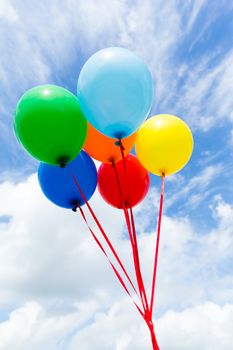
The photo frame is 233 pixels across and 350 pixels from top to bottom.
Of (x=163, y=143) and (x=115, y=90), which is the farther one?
(x=163, y=143)

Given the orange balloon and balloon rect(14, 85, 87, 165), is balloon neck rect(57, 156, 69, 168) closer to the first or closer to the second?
balloon rect(14, 85, 87, 165)

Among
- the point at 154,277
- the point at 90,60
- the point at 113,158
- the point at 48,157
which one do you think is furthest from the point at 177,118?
the point at 154,277

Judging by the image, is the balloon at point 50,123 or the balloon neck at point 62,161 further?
the balloon neck at point 62,161

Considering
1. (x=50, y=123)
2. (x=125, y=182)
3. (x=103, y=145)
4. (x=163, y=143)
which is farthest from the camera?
(x=125, y=182)

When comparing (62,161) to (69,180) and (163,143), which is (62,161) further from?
(163,143)

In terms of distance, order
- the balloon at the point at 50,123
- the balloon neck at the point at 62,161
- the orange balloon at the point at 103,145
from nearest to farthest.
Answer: the balloon at the point at 50,123 < the balloon neck at the point at 62,161 < the orange balloon at the point at 103,145

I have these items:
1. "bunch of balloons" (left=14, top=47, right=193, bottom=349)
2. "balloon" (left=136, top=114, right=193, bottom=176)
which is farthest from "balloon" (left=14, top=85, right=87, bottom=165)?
"balloon" (left=136, top=114, right=193, bottom=176)

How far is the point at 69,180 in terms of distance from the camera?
617 centimetres

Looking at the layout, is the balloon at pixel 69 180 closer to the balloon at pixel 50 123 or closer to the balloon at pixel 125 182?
the balloon at pixel 125 182

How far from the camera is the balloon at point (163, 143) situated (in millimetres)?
5965

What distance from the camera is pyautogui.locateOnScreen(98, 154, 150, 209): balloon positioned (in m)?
6.50

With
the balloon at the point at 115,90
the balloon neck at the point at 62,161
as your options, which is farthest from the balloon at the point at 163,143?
the balloon neck at the point at 62,161

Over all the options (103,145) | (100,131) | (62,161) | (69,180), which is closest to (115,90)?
(100,131)

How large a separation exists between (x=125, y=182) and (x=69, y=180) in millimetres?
951
